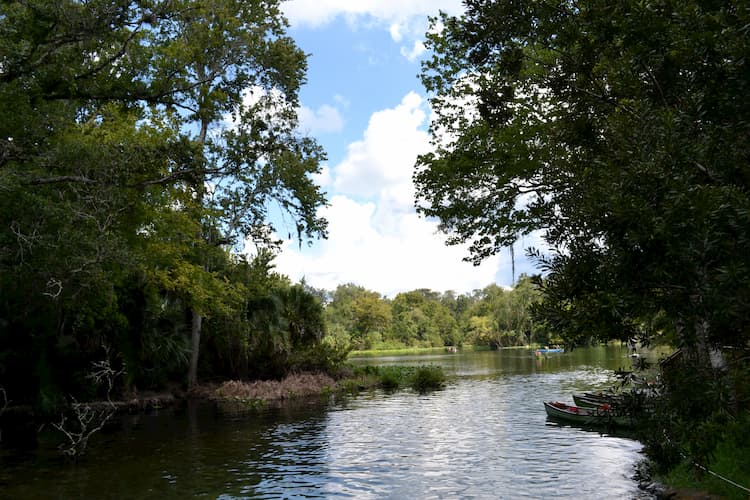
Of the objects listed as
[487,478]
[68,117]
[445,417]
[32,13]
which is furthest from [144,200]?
[487,478]

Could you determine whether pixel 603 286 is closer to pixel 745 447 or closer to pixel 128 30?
pixel 745 447

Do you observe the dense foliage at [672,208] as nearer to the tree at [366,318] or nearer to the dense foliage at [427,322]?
the dense foliage at [427,322]

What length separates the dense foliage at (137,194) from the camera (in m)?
13.2

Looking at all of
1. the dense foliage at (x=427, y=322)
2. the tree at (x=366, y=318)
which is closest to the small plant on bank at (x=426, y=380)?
the dense foliage at (x=427, y=322)

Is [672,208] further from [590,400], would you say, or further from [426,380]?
[426,380]

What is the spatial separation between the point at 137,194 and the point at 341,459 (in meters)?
10.6

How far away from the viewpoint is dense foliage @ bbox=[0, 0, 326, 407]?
13219mm

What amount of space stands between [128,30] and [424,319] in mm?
119575

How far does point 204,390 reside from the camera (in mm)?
30859

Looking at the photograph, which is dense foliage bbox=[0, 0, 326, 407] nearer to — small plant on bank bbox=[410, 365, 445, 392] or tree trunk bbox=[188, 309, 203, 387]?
tree trunk bbox=[188, 309, 203, 387]

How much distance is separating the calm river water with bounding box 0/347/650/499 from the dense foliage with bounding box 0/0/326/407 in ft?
15.5

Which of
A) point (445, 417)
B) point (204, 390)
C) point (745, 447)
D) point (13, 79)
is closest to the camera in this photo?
point (745, 447)

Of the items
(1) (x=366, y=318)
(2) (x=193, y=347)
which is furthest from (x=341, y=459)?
(1) (x=366, y=318)

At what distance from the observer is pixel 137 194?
18703 millimetres
